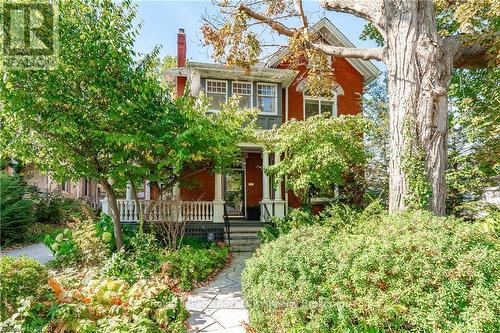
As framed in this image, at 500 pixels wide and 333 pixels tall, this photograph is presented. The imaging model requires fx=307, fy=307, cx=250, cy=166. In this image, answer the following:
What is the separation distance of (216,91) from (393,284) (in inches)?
446

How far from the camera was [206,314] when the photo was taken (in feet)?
16.8

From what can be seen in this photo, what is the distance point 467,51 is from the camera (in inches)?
236

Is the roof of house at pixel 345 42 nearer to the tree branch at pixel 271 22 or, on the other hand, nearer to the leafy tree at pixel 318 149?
the leafy tree at pixel 318 149

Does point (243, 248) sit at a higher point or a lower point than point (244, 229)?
lower

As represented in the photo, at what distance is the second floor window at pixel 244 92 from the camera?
43.6ft

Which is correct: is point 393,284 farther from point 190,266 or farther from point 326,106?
point 326,106

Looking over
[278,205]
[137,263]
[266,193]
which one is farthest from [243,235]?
[137,263]

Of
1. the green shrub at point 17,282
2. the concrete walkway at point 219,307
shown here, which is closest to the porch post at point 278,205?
the concrete walkway at point 219,307

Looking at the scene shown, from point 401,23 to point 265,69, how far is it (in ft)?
24.7

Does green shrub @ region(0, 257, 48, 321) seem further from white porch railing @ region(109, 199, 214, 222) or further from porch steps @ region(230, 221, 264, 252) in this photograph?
porch steps @ region(230, 221, 264, 252)

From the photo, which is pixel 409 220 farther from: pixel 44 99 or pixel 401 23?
pixel 44 99

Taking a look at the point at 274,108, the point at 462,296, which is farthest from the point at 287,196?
the point at 462,296

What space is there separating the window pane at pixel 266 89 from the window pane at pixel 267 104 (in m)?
0.17

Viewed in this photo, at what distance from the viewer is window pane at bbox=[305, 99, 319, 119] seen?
570 inches
